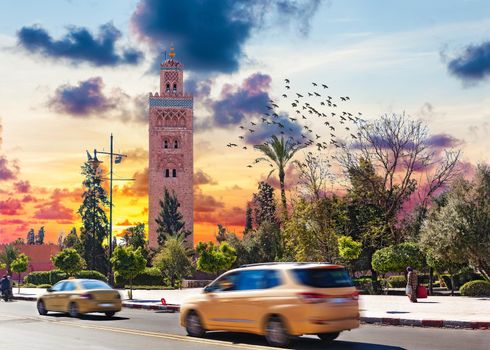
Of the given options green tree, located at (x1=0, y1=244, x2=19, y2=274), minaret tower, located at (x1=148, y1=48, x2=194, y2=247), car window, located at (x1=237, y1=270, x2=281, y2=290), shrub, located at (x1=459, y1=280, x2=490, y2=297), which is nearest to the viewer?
car window, located at (x1=237, y1=270, x2=281, y2=290)

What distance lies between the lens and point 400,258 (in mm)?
34438

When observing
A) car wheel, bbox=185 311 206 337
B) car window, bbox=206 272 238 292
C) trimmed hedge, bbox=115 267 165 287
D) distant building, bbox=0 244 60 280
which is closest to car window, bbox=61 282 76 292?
car wheel, bbox=185 311 206 337

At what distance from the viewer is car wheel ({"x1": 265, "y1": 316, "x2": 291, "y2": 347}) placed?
13711 millimetres

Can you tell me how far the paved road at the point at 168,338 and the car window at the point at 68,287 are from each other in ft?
9.07

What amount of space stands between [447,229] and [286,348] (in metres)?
21.5

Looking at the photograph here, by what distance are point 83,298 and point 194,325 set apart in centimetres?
718

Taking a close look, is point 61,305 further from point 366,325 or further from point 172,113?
point 172,113

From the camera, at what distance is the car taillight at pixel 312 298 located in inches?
531

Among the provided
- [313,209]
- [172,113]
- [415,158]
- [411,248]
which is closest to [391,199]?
[415,158]

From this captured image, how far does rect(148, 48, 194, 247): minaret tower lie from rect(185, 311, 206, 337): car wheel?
8071cm

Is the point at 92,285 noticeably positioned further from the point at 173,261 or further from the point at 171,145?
the point at 171,145

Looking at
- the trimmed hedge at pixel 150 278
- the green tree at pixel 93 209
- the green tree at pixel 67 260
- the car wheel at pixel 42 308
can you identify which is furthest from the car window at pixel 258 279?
the green tree at pixel 93 209

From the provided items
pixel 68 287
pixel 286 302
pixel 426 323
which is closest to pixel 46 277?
pixel 68 287

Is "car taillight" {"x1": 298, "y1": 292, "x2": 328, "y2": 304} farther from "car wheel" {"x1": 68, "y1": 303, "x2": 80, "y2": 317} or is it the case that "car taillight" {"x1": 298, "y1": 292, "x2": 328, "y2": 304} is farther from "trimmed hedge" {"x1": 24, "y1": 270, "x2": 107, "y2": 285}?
"trimmed hedge" {"x1": 24, "y1": 270, "x2": 107, "y2": 285}
